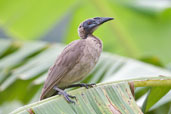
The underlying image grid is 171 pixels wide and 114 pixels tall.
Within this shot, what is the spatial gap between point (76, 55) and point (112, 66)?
88 centimetres

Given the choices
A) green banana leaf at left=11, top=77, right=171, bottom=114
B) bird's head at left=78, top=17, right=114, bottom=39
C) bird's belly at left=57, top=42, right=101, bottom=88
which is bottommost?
green banana leaf at left=11, top=77, right=171, bottom=114

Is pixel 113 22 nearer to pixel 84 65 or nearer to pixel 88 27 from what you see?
pixel 88 27

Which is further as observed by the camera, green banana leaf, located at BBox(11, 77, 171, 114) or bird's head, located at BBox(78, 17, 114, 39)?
bird's head, located at BBox(78, 17, 114, 39)

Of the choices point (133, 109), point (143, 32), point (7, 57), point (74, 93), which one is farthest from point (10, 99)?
point (143, 32)

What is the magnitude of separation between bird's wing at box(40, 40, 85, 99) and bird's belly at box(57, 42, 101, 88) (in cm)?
4

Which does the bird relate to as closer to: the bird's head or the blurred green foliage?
the bird's head

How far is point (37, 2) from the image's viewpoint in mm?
5609

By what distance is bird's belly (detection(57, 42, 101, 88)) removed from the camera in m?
3.20

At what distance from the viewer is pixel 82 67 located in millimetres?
3205

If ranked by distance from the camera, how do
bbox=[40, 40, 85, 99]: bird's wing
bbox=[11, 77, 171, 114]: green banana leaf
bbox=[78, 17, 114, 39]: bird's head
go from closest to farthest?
bbox=[11, 77, 171, 114]: green banana leaf
bbox=[40, 40, 85, 99]: bird's wing
bbox=[78, 17, 114, 39]: bird's head

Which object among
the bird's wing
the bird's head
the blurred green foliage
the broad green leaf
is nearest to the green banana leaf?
the broad green leaf

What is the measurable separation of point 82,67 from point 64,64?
0.16 m

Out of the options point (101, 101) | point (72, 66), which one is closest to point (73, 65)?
point (72, 66)

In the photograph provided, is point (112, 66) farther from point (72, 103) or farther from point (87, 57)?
point (72, 103)
